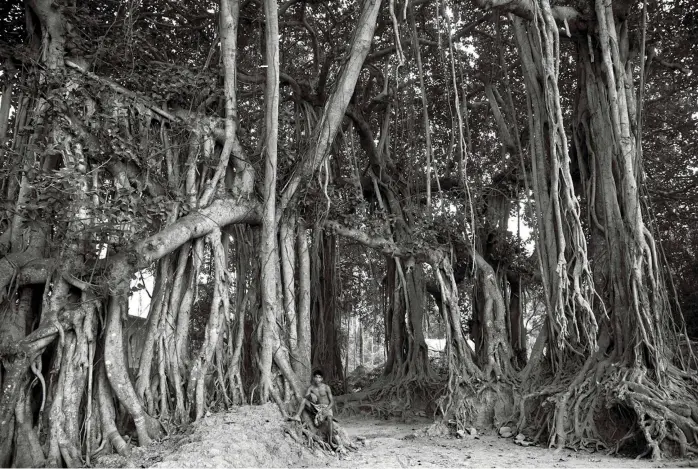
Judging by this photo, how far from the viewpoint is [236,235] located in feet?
18.4

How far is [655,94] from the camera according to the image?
23.9 ft

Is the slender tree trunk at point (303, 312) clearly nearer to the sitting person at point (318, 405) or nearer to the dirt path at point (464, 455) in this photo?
the sitting person at point (318, 405)

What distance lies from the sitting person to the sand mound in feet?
0.79

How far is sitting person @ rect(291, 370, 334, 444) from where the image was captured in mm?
3871

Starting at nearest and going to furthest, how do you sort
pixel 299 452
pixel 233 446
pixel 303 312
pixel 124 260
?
pixel 233 446
pixel 124 260
pixel 299 452
pixel 303 312

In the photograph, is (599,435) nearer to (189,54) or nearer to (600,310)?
(600,310)

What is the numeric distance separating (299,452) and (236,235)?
2.60 meters

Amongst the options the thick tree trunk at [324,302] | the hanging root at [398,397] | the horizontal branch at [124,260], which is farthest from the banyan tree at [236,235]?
the thick tree trunk at [324,302]

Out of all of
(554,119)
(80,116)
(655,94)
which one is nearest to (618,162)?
(554,119)

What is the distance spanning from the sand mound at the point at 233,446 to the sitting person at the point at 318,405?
24cm

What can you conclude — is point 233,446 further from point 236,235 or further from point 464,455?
point 236,235

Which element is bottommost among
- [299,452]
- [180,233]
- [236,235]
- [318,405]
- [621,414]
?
[299,452]

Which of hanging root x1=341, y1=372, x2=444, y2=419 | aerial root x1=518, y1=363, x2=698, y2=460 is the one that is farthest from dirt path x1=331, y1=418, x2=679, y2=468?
hanging root x1=341, y1=372, x2=444, y2=419

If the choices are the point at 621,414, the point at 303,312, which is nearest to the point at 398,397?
the point at 303,312
